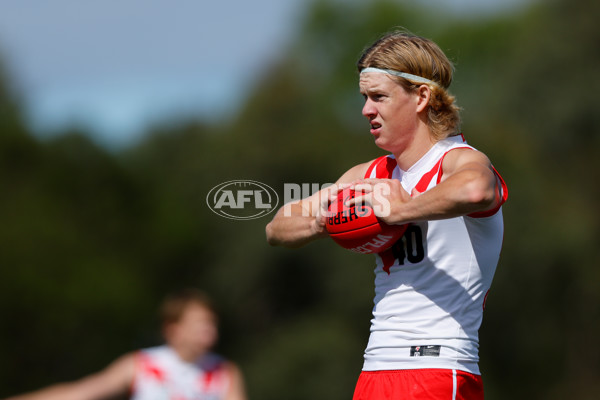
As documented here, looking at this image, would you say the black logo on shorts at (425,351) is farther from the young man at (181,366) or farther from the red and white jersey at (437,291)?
Answer: the young man at (181,366)

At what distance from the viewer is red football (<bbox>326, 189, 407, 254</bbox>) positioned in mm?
4375

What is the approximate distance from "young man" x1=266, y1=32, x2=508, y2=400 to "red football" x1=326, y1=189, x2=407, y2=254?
6 centimetres

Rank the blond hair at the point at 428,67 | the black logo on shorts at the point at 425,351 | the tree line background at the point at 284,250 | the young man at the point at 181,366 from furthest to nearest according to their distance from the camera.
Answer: the tree line background at the point at 284,250 → the young man at the point at 181,366 → the blond hair at the point at 428,67 → the black logo on shorts at the point at 425,351

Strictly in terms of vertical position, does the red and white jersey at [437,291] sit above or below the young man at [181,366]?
above

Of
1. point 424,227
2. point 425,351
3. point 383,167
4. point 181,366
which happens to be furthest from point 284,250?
point 425,351

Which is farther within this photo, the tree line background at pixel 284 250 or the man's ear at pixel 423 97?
the tree line background at pixel 284 250

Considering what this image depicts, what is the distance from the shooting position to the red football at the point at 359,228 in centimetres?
438

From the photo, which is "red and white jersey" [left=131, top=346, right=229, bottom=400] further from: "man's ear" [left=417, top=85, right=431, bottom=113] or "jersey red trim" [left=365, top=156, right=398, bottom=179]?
"man's ear" [left=417, top=85, right=431, bottom=113]

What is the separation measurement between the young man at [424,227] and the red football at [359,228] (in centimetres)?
6

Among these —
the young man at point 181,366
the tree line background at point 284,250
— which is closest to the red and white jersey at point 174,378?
the young man at point 181,366

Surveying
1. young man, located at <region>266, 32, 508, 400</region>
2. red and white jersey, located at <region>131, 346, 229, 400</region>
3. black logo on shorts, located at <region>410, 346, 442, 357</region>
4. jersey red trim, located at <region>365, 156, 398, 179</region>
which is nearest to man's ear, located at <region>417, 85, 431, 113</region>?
young man, located at <region>266, 32, 508, 400</region>

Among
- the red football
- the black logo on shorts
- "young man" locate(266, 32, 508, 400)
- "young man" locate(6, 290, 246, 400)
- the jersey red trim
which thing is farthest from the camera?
"young man" locate(6, 290, 246, 400)

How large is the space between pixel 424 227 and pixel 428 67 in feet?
2.52

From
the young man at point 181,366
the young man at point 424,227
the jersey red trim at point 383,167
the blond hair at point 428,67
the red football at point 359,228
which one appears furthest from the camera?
the young man at point 181,366
